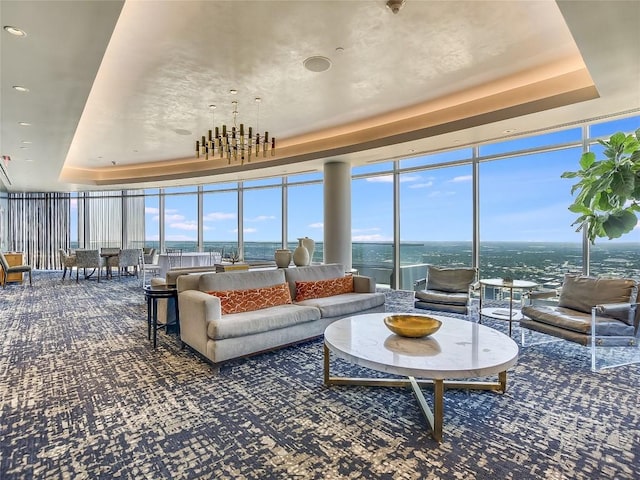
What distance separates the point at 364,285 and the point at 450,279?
4.38ft

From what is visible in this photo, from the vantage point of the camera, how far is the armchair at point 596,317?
3.21 metres

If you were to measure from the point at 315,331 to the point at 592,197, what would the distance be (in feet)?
12.0

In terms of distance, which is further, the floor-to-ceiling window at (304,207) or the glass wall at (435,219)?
the floor-to-ceiling window at (304,207)

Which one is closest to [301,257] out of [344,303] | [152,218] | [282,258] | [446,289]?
[282,258]

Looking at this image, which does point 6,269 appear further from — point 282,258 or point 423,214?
point 423,214

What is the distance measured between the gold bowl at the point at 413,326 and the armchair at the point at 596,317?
165 cm

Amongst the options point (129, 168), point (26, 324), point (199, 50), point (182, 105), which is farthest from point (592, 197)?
point (129, 168)

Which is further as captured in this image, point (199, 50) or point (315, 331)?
point (315, 331)

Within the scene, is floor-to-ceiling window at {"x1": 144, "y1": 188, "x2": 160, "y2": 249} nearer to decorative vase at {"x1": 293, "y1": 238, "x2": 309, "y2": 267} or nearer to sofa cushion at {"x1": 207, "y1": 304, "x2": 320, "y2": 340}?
decorative vase at {"x1": 293, "y1": 238, "x2": 309, "y2": 267}

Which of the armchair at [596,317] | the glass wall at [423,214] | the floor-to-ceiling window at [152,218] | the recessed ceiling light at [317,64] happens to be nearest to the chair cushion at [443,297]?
the armchair at [596,317]

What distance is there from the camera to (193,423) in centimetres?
231

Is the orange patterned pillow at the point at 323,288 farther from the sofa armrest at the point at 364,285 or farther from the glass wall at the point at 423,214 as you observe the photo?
the glass wall at the point at 423,214

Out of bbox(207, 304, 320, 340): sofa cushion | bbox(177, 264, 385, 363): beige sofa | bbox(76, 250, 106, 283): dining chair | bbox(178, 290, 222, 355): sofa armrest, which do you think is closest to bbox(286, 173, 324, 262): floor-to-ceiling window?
bbox(177, 264, 385, 363): beige sofa

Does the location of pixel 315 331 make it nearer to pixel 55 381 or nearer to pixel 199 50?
pixel 55 381
